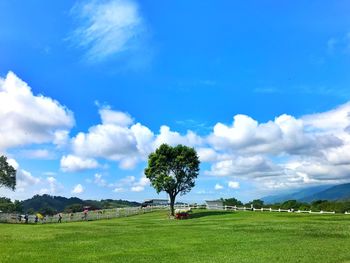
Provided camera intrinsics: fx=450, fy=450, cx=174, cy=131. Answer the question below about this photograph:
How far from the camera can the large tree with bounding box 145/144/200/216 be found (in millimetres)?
85875

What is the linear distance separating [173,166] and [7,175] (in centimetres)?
4367

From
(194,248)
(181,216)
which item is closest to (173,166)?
(181,216)

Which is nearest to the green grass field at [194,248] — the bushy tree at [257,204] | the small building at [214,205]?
the small building at [214,205]

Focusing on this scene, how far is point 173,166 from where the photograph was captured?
3406 inches

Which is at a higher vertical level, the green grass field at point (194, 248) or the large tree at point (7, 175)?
the large tree at point (7, 175)

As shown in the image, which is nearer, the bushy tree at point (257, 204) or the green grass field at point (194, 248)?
the green grass field at point (194, 248)

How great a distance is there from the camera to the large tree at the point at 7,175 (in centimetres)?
10519

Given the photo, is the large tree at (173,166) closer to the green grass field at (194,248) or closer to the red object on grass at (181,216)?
the red object on grass at (181,216)

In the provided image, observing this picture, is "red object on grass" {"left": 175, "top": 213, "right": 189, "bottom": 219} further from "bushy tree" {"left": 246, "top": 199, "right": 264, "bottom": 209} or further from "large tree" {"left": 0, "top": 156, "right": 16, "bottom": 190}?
"large tree" {"left": 0, "top": 156, "right": 16, "bottom": 190}

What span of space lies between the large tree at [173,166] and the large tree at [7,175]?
38329 millimetres

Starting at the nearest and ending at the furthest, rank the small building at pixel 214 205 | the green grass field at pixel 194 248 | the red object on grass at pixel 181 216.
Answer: the green grass field at pixel 194 248 < the red object on grass at pixel 181 216 < the small building at pixel 214 205

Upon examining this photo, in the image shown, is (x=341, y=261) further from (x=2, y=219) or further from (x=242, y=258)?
(x=2, y=219)

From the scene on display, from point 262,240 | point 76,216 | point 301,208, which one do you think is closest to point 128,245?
point 262,240

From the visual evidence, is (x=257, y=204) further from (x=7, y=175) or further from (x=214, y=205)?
(x=7, y=175)
